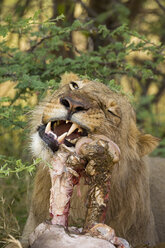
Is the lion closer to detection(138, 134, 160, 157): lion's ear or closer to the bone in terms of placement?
detection(138, 134, 160, 157): lion's ear

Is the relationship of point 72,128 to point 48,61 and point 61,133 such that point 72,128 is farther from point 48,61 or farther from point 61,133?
point 48,61

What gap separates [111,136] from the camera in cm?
313

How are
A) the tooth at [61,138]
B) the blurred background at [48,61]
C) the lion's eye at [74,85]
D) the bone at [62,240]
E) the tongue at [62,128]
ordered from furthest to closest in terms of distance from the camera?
the blurred background at [48,61], the lion's eye at [74,85], the tongue at [62,128], the tooth at [61,138], the bone at [62,240]

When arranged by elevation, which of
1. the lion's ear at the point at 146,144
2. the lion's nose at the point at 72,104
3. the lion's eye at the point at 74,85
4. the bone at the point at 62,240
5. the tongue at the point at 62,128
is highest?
the lion's eye at the point at 74,85

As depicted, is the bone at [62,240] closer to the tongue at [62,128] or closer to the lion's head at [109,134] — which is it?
the lion's head at [109,134]

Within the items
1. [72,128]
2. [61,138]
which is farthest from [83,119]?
[61,138]

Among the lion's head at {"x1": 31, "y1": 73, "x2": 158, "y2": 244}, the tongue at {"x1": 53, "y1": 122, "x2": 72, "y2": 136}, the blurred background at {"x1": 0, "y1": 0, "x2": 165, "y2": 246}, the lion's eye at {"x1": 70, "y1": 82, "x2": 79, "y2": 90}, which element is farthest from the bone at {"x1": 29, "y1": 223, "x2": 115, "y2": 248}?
the lion's eye at {"x1": 70, "y1": 82, "x2": 79, "y2": 90}

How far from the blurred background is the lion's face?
22 centimetres

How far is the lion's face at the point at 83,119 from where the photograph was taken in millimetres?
2680

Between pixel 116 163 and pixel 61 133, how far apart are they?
1.43 feet

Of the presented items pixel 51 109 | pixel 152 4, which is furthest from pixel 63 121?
pixel 152 4

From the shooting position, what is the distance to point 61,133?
269 centimetres

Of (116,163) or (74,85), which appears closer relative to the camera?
(116,163)

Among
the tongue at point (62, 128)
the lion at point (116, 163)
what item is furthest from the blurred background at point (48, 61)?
the tongue at point (62, 128)
